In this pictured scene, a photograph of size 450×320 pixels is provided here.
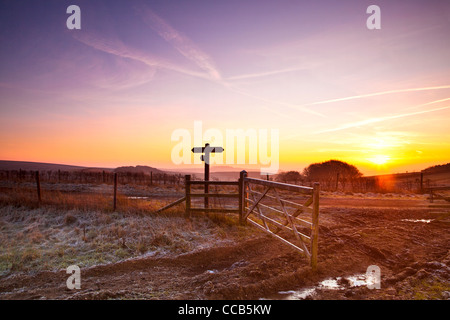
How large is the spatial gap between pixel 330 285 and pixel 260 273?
4.63 ft

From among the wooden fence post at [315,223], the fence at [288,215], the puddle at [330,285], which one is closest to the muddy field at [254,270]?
the puddle at [330,285]

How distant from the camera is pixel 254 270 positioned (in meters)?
5.78

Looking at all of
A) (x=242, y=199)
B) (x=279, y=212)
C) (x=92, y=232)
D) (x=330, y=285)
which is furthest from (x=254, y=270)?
(x=92, y=232)

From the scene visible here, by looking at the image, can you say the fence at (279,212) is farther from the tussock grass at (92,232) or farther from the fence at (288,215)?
the tussock grass at (92,232)

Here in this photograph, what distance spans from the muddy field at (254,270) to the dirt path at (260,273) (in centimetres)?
2

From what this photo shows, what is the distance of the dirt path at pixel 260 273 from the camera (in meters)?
4.83

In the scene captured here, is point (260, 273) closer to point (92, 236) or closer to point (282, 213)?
point (282, 213)

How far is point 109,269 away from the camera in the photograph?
6.26m

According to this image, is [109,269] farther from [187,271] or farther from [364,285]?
[364,285]

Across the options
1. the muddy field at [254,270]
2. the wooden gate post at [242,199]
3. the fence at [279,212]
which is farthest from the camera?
the wooden gate post at [242,199]

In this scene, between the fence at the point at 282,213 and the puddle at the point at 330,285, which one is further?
the fence at the point at 282,213

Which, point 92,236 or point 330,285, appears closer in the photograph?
point 330,285

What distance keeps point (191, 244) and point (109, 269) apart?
2.43 m
